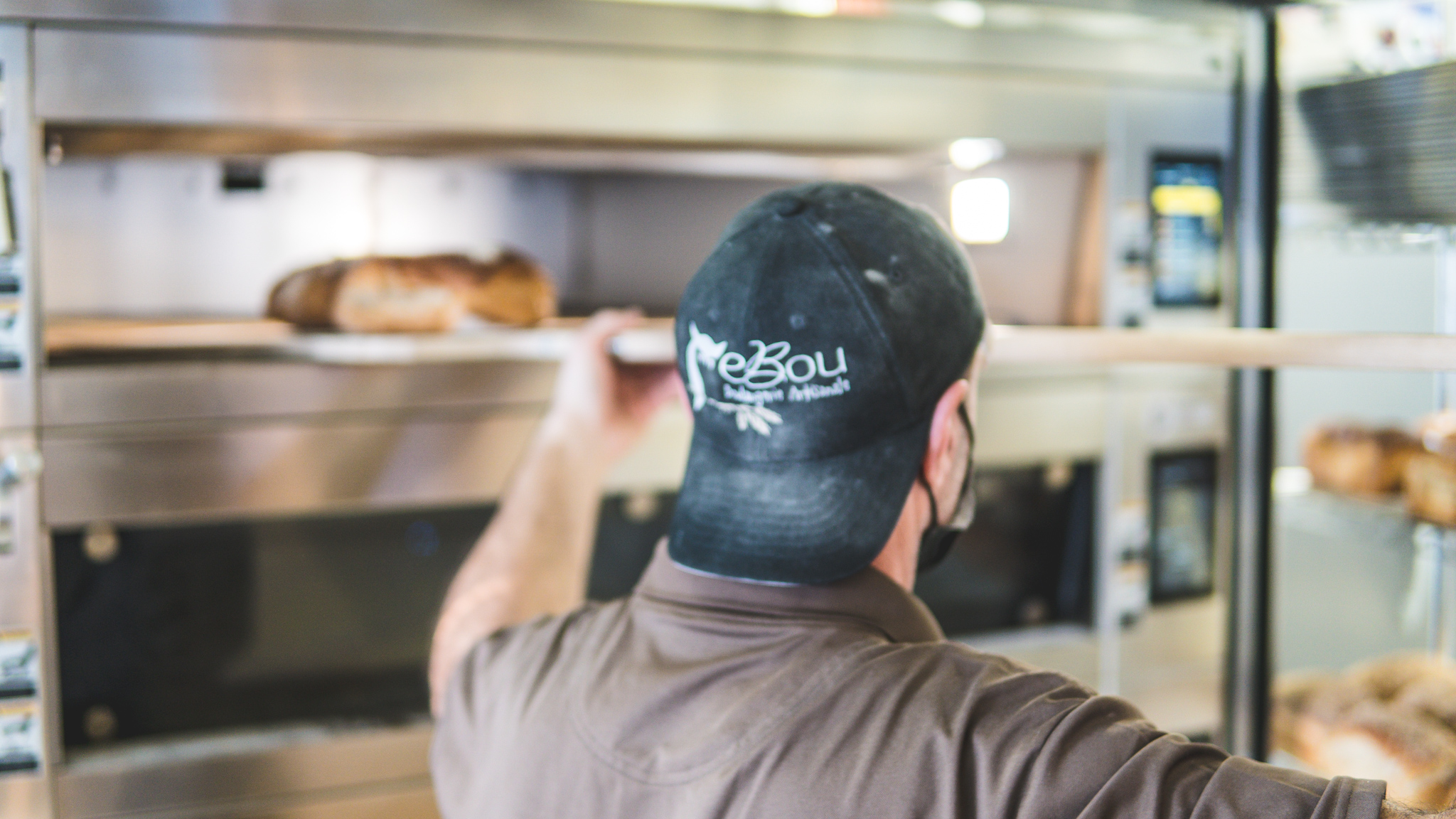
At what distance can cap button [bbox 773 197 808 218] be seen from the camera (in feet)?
2.49

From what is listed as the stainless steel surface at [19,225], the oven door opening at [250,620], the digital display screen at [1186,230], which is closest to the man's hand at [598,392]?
the oven door opening at [250,620]

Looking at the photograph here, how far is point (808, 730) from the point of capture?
0.68m

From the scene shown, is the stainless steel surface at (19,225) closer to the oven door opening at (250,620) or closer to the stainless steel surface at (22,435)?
the stainless steel surface at (22,435)

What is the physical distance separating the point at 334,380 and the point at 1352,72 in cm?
125

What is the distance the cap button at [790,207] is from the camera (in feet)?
2.49

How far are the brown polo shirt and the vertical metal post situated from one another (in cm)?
61

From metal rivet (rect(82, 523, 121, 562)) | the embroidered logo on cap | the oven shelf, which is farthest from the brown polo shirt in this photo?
metal rivet (rect(82, 523, 121, 562))

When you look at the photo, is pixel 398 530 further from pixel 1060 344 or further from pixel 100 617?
pixel 1060 344

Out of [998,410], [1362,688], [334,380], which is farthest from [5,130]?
[1362,688]

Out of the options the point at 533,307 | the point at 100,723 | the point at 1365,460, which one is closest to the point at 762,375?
the point at 533,307

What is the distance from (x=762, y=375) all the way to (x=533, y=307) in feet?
2.61

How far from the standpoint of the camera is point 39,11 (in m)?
1.15

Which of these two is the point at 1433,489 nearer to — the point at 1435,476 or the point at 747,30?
the point at 1435,476

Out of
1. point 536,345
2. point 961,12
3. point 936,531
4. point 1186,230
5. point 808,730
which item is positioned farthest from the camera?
point 1186,230
